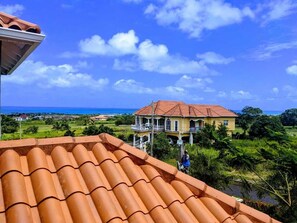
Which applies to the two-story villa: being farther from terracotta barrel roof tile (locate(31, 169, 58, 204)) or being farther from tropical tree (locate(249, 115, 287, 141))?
terracotta barrel roof tile (locate(31, 169, 58, 204))

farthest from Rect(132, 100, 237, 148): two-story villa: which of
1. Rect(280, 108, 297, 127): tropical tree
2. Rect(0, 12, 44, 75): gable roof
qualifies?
Rect(280, 108, 297, 127): tropical tree

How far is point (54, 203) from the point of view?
2.46 m

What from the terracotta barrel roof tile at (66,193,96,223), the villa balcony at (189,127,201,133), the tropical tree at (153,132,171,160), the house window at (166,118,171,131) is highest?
the terracotta barrel roof tile at (66,193,96,223)

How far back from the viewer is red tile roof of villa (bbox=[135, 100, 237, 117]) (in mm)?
44312

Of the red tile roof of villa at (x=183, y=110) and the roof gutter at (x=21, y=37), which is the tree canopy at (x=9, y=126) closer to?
the red tile roof of villa at (x=183, y=110)

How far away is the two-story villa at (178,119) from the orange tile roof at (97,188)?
38892 millimetres

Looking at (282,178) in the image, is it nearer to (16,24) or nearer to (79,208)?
(79,208)

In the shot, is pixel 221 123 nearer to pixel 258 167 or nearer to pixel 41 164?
pixel 258 167

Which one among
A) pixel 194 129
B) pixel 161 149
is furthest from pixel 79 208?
pixel 194 129

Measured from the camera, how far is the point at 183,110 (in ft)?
147

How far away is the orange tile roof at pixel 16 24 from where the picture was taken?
3.49m

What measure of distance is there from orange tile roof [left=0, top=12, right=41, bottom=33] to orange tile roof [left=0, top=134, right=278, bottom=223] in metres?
1.38

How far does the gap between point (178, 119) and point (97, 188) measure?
41074 mm

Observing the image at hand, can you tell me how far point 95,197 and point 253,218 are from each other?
169 centimetres
